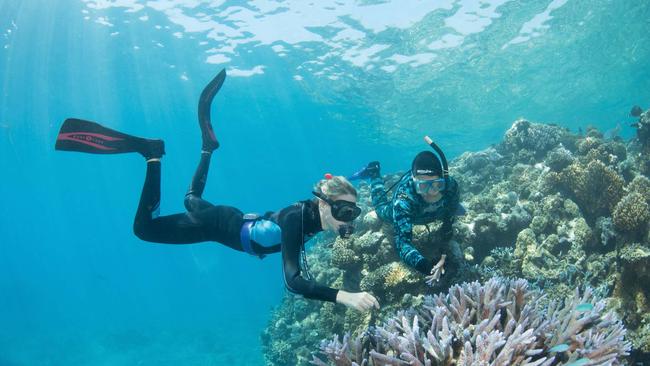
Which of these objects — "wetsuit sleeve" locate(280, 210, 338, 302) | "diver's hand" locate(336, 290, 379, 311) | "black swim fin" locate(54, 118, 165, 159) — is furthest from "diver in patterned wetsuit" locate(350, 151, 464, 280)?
"black swim fin" locate(54, 118, 165, 159)

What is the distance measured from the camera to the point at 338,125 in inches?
1983

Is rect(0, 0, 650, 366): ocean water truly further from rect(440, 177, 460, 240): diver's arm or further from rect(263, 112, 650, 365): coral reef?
rect(440, 177, 460, 240): diver's arm

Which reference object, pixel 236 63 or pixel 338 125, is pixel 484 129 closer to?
pixel 338 125

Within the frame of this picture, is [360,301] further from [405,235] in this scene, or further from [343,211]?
[405,235]

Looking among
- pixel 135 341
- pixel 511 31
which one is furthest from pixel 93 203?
pixel 511 31

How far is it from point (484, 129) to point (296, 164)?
165 ft

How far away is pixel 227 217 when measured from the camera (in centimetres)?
624

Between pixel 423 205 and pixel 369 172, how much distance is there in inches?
108

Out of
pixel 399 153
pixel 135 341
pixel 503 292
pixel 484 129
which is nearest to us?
pixel 503 292

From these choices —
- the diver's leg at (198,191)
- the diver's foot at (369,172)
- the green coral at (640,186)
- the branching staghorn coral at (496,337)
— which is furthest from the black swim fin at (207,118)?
the green coral at (640,186)

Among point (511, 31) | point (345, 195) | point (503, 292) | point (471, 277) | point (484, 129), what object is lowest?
point (503, 292)

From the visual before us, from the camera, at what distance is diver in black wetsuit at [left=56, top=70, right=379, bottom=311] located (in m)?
4.91

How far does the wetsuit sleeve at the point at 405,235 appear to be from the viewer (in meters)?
5.21

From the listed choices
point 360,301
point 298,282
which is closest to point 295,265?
point 298,282
